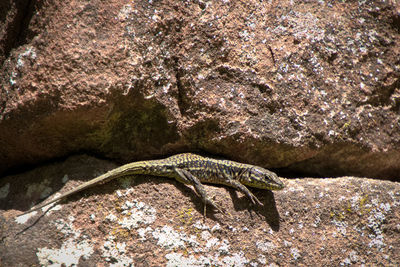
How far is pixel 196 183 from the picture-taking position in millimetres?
4492

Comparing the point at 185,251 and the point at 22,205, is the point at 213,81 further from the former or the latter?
the point at 22,205

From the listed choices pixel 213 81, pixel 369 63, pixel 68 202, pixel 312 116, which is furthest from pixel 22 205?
pixel 369 63

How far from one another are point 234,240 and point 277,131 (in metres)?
1.38

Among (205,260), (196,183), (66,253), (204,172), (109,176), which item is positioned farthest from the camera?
(204,172)

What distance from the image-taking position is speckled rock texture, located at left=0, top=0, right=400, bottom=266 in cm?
407

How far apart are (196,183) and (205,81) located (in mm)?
1222

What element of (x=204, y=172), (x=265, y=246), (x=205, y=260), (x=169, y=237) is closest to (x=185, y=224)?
(x=169, y=237)

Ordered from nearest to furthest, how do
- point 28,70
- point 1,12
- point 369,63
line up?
point 28,70 < point 1,12 < point 369,63

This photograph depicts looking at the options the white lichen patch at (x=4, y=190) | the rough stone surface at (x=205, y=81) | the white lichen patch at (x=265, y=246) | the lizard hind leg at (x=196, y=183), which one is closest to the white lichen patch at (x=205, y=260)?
the white lichen patch at (x=265, y=246)

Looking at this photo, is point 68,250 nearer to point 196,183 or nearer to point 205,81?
point 196,183

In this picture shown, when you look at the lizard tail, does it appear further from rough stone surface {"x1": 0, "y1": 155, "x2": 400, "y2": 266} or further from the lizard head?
the lizard head

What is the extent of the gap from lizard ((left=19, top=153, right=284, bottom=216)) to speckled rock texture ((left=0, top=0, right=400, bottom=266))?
0.13 metres

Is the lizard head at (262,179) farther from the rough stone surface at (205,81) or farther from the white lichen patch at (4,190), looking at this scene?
the white lichen patch at (4,190)

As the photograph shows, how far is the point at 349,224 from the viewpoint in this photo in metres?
4.58
